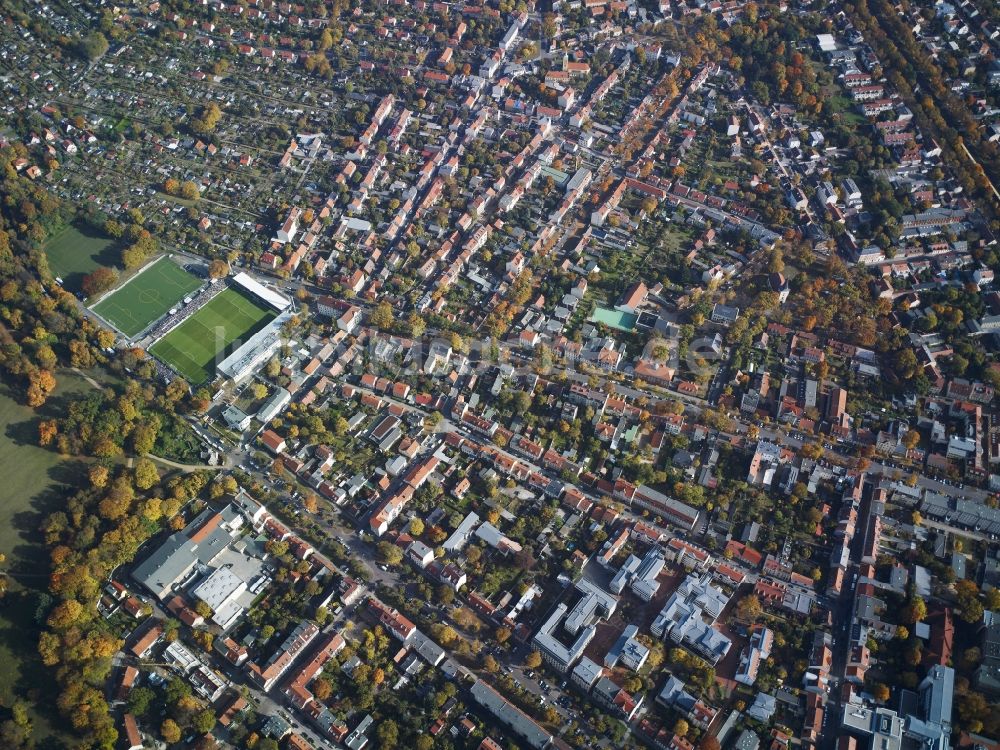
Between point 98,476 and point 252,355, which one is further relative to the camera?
point 252,355

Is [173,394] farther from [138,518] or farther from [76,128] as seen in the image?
[76,128]

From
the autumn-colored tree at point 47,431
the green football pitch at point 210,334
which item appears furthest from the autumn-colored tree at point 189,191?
the autumn-colored tree at point 47,431

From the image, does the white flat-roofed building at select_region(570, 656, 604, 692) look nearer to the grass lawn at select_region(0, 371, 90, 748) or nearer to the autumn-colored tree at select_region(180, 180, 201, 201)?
the grass lawn at select_region(0, 371, 90, 748)

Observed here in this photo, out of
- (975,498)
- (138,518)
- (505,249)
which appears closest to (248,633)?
(138,518)

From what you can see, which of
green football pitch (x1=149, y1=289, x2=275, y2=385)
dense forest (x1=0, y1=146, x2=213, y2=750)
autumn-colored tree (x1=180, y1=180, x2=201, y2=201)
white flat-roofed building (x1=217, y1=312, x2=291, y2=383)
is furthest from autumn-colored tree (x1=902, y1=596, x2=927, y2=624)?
autumn-colored tree (x1=180, y1=180, x2=201, y2=201)

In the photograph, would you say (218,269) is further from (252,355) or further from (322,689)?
(322,689)

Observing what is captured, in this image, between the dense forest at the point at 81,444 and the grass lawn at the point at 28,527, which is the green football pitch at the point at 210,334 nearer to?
the dense forest at the point at 81,444

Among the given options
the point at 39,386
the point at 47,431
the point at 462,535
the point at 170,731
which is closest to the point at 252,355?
the point at 47,431
